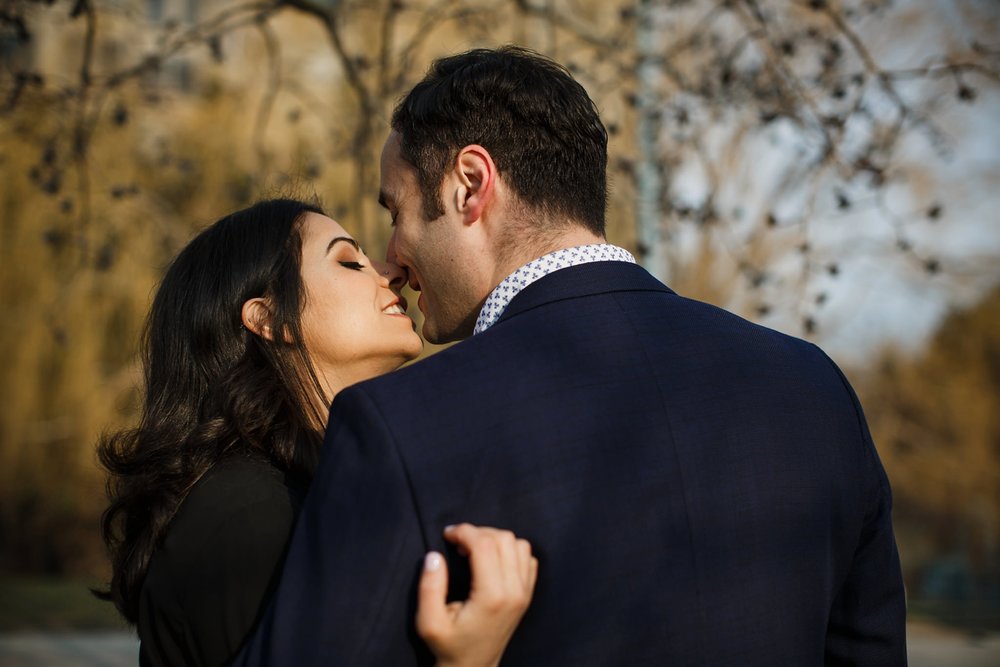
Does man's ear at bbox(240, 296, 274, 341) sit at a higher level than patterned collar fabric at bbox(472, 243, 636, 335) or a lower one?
lower

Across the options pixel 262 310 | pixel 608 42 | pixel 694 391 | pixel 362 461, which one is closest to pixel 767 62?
pixel 608 42

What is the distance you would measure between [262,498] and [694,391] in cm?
88

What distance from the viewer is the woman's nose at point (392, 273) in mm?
2383

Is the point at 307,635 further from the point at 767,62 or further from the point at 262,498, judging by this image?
the point at 767,62

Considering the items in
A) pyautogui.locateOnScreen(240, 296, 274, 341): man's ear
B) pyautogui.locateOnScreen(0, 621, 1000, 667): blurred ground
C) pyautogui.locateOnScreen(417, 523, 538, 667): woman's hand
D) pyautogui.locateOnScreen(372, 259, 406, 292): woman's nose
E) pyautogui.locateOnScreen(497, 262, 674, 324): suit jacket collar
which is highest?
pyautogui.locateOnScreen(497, 262, 674, 324): suit jacket collar

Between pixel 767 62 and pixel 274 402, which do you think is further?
pixel 767 62

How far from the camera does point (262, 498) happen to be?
Result: 2.04m

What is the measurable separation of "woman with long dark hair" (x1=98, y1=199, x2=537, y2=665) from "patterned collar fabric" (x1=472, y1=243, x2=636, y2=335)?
0.57 meters

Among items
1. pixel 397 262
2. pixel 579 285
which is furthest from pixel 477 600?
pixel 397 262

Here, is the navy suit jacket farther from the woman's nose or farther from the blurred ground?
the blurred ground

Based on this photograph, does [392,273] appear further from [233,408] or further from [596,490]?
[596,490]

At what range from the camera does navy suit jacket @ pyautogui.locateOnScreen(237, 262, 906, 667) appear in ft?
4.90

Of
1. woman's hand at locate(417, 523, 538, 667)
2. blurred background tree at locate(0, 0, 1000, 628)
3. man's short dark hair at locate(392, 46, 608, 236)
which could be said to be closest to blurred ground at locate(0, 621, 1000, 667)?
blurred background tree at locate(0, 0, 1000, 628)

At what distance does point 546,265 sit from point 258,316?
2.79 ft
